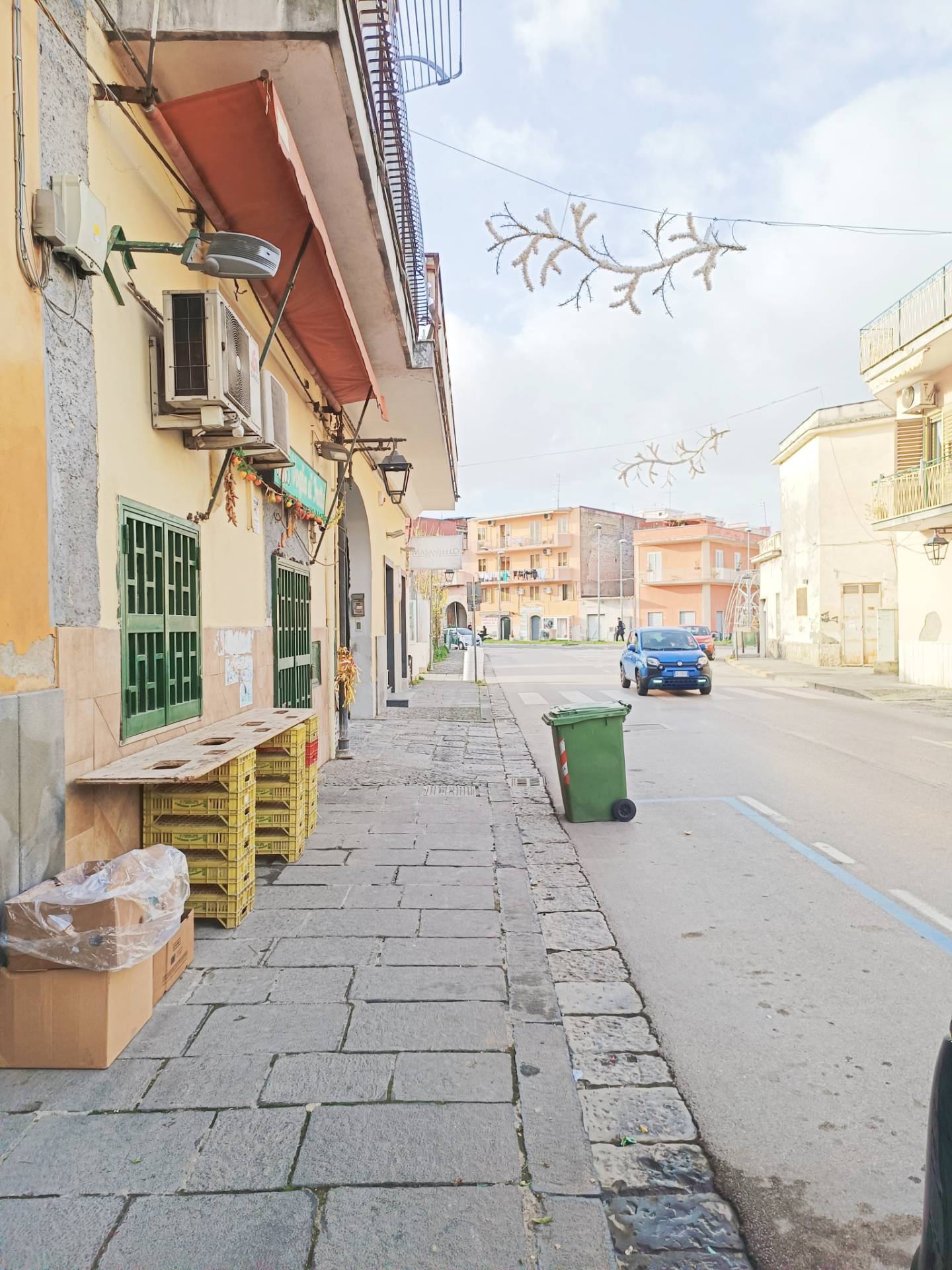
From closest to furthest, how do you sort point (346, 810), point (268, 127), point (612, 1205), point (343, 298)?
point (612, 1205) → point (268, 127) → point (343, 298) → point (346, 810)

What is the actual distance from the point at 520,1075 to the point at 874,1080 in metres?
1.28

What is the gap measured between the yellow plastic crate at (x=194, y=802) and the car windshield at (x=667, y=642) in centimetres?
1632

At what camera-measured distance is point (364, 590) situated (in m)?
15.0

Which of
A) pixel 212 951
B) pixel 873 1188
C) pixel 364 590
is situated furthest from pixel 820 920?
pixel 364 590

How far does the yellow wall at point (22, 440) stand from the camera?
3443 millimetres

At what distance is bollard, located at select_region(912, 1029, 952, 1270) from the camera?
5.09 ft

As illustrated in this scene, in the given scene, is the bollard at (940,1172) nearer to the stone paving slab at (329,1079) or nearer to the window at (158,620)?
the stone paving slab at (329,1079)

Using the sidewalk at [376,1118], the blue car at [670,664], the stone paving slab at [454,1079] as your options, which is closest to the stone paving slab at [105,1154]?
the sidewalk at [376,1118]

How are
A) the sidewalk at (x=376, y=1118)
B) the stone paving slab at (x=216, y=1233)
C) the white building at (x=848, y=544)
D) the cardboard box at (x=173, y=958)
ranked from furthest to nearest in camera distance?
the white building at (x=848, y=544)
the cardboard box at (x=173, y=958)
the sidewalk at (x=376, y=1118)
the stone paving slab at (x=216, y=1233)

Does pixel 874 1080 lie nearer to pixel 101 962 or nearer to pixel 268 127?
pixel 101 962

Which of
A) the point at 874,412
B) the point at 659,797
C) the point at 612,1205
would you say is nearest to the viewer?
the point at 612,1205

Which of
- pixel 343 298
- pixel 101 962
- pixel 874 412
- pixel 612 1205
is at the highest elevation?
pixel 874 412

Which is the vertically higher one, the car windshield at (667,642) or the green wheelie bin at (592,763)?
the car windshield at (667,642)

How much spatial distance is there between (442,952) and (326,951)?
22.4 inches
